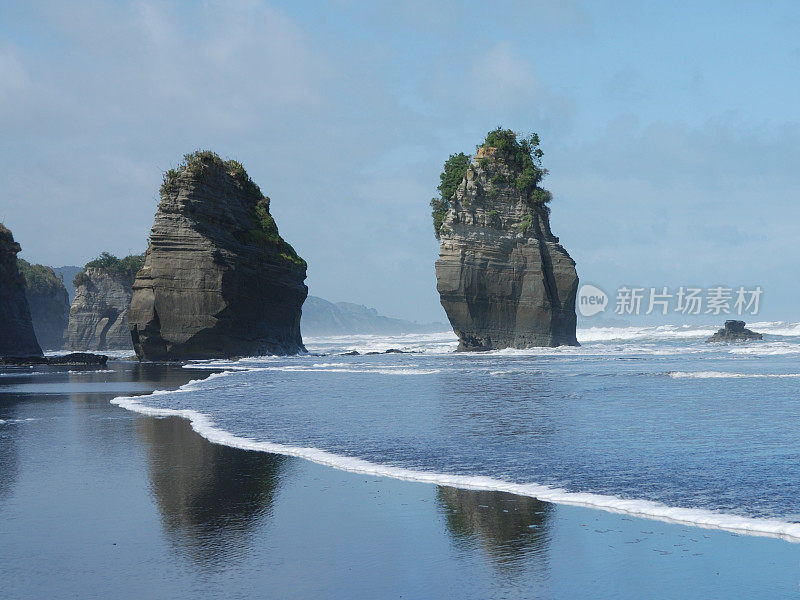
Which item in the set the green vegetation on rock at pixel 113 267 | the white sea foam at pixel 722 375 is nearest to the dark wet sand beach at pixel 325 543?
the white sea foam at pixel 722 375

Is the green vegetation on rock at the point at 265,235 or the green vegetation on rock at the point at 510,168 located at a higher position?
the green vegetation on rock at the point at 510,168

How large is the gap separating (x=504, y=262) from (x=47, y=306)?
67635 millimetres

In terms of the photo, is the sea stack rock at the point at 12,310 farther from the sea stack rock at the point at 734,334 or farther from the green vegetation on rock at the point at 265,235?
the sea stack rock at the point at 734,334

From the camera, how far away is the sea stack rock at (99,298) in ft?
279

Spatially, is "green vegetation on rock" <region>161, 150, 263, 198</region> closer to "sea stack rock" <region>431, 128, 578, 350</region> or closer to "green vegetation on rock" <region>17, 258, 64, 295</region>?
"sea stack rock" <region>431, 128, 578, 350</region>

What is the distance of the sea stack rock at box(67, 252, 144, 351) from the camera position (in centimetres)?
8500

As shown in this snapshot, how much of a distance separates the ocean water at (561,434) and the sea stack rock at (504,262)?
3110 cm

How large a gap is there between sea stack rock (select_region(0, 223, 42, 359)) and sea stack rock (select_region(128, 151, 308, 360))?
829 cm

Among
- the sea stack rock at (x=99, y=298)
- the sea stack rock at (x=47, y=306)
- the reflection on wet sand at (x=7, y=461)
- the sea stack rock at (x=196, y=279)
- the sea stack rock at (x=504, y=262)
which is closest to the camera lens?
the reflection on wet sand at (x=7, y=461)

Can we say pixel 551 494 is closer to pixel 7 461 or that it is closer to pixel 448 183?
pixel 7 461

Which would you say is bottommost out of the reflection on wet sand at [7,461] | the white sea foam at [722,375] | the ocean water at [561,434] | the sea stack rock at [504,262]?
the reflection on wet sand at [7,461]

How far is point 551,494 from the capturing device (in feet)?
26.8

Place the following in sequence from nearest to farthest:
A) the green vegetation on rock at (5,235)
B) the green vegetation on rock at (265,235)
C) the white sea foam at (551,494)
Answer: the white sea foam at (551,494) → the green vegetation on rock at (5,235) → the green vegetation on rock at (265,235)

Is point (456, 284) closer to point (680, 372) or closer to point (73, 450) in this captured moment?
point (680, 372)
